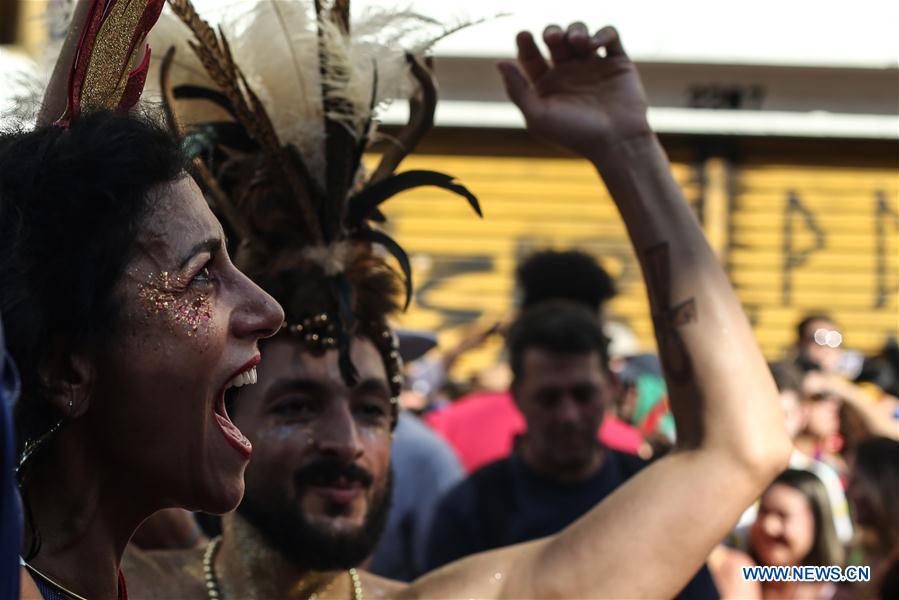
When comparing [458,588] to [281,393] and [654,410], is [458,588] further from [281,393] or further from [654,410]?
[654,410]

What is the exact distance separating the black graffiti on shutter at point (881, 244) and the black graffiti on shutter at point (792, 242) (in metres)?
0.37

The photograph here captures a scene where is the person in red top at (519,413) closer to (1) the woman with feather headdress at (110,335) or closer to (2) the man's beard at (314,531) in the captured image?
(2) the man's beard at (314,531)

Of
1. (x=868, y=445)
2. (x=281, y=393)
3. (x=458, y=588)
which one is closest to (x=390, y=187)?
(x=281, y=393)

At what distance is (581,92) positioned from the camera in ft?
8.30

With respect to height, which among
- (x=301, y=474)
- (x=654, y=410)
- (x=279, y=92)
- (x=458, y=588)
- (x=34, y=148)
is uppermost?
(x=34, y=148)

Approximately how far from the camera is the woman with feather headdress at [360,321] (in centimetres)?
229

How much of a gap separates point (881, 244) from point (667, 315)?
7399mm

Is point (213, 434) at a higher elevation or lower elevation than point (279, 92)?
lower

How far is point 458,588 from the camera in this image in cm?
244

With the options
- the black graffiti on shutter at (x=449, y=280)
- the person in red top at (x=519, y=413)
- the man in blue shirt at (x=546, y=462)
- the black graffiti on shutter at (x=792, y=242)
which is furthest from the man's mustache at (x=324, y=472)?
the black graffiti on shutter at (x=792, y=242)

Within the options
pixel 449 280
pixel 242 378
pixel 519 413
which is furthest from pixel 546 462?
pixel 449 280

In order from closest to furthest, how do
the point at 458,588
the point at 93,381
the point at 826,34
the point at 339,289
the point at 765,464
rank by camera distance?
the point at 93,381
the point at 765,464
the point at 458,588
the point at 339,289
the point at 826,34

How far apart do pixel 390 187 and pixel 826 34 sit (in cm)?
704

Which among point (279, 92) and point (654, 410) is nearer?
point (279, 92)
